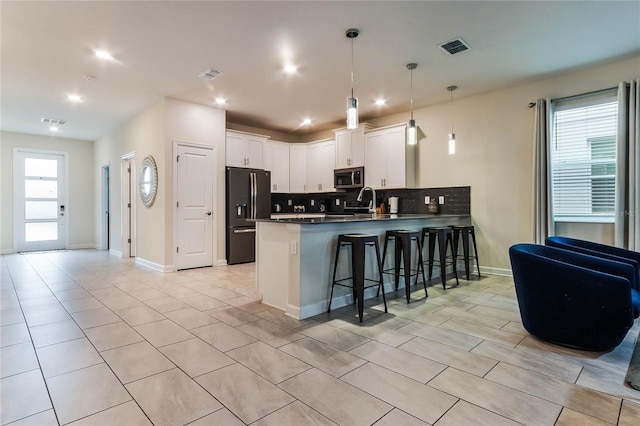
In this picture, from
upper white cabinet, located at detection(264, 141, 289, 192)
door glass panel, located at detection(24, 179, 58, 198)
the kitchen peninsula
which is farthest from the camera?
door glass panel, located at detection(24, 179, 58, 198)

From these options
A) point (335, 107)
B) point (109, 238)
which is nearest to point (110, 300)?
point (335, 107)

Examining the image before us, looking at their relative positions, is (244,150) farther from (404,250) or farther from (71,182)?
(71,182)

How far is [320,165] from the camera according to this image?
23.6 feet

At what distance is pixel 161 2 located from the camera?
279 cm

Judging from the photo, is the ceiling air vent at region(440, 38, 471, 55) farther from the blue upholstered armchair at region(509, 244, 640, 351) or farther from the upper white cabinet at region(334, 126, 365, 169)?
the upper white cabinet at region(334, 126, 365, 169)

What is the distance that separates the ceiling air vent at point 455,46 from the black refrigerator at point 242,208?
3836 millimetres

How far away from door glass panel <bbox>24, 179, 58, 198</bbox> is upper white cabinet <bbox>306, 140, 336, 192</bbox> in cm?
639

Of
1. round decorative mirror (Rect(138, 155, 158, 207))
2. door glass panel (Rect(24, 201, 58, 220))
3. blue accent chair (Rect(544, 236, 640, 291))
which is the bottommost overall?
blue accent chair (Rect(544, 236, 640, 291))

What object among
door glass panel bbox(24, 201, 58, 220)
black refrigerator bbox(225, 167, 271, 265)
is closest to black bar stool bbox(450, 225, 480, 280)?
black refrigerator bbox(225, 167, 271, 265)

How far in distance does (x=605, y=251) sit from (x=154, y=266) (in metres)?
6.10

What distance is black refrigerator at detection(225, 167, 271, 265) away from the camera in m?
5.91

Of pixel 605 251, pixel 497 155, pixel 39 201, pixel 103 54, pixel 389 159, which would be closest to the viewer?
pixel 605 251

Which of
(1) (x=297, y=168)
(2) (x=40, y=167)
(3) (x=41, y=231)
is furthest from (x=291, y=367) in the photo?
(2) (x=40, y=167)

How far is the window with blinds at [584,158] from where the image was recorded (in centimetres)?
409
